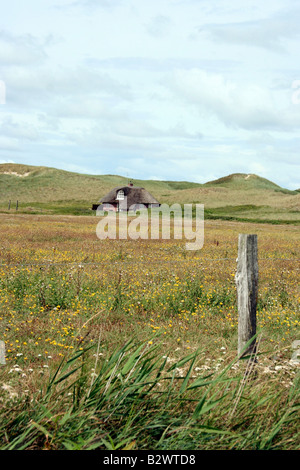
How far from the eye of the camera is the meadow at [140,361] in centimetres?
338

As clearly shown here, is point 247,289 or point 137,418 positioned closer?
point 137,418

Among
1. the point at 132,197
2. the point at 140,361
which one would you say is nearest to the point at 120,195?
the point at 132,197

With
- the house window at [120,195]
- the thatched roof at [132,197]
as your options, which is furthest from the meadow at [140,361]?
the house window at [120,195]

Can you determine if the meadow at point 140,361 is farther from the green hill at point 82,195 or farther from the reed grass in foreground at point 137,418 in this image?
the green hill at point 82,195

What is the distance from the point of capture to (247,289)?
5.50m

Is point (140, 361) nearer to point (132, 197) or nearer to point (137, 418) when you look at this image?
point (137, 418)

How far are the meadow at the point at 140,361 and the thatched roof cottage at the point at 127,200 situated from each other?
263 ft

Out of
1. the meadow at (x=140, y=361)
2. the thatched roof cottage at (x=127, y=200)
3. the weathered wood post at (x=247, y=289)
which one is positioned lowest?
the meadow at (x=140, y=361)

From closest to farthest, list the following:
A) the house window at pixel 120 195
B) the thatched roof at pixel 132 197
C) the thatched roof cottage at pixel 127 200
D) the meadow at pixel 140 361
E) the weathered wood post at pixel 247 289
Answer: the meadow at pixel 140 361 → the weathered wood post at pixel 247 289 → the thatched roof cottage at pixel 127 200 → the thatched roof at pixel 132 197 → the house window at pixel 120 195

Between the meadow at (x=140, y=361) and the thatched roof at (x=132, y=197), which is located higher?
the thatched roof at (x=132, y=197)

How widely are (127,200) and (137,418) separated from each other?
9478 centimetres
